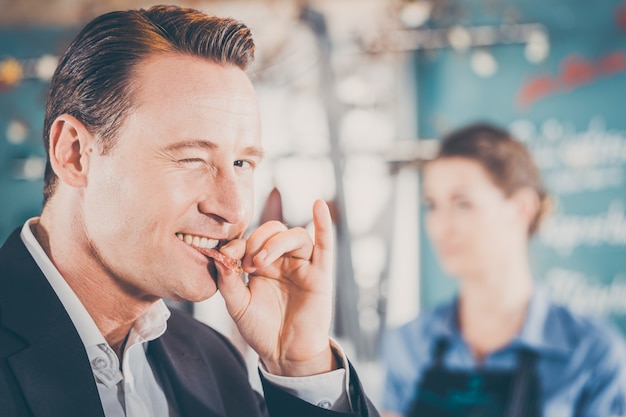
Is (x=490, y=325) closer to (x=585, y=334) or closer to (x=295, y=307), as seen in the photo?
(x=585, y=334)

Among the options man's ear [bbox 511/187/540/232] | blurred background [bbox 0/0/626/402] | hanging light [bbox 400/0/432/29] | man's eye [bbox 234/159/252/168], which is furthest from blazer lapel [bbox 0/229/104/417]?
hanging light [bbox 400/0/432/29]

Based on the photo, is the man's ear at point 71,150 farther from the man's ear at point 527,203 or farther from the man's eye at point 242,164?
the man's ear at point 527,203

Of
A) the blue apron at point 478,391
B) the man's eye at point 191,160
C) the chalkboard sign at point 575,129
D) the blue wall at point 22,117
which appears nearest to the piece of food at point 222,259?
the man's eye at point 191,160

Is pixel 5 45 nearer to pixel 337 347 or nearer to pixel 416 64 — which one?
pixel 416 64

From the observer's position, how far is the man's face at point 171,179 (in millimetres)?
1071

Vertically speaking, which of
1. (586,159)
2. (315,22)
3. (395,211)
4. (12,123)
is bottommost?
(395,211)

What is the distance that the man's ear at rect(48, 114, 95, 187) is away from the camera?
43.4 inches

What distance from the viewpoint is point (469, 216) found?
117 inches

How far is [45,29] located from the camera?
3.39 meters

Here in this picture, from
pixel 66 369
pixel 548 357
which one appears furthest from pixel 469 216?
pixel 66 369

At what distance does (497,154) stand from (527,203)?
0.26m

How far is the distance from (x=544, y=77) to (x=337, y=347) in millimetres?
2733

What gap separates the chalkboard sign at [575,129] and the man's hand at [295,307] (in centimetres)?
244

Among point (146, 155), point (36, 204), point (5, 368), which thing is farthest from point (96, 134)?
point (36, 204)
